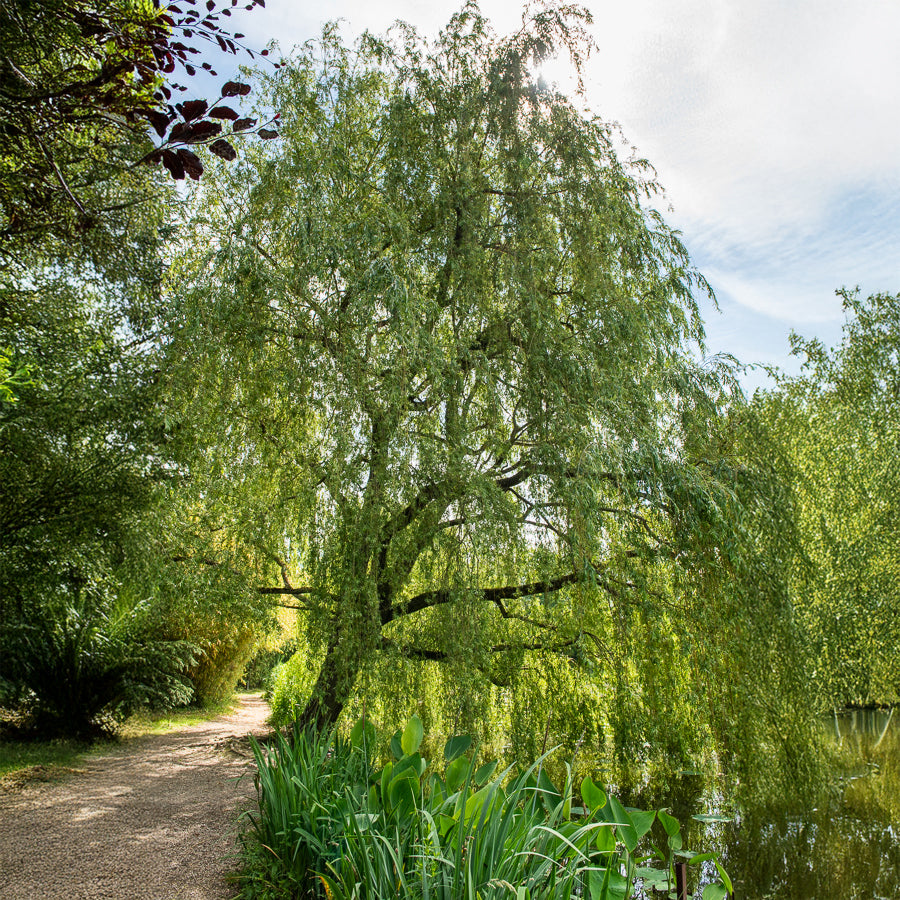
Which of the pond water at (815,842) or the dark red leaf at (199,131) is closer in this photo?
the dark red leaf at (199,131)

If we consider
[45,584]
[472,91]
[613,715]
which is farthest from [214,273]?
[613,715]

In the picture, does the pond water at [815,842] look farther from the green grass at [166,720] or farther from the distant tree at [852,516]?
the green grass at [166,720]

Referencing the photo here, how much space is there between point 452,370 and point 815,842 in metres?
5.47

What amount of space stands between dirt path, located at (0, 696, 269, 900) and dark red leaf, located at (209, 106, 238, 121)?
12.2 feet

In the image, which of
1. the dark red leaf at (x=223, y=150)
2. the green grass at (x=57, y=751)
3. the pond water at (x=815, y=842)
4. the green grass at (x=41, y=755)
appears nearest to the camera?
the dark red leaf at (x=223, y=150)

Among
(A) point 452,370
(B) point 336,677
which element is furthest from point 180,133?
(B) point 336,677

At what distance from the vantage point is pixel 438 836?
2.33 m

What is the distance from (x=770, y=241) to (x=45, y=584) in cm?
814

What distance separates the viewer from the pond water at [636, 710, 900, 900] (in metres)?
4.82

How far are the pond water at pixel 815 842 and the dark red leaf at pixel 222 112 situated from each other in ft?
18.3

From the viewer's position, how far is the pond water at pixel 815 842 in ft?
15.8

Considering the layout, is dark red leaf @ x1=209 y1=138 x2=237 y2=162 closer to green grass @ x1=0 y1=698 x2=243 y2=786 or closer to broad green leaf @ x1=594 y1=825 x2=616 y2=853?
broad green leaf @ x1=594 y1=825 x2=616 y2=853

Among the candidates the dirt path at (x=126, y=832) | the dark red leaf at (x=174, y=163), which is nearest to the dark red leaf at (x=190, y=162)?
the dark red leaf at (x=174, y=163)

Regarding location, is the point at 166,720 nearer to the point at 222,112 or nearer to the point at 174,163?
the point at 174,163
